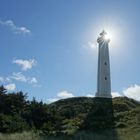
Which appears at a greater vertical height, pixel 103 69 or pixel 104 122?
pixel 103 69

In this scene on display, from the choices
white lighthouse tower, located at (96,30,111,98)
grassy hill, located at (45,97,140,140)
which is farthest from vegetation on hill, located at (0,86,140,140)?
white lighthouse tower, located at (96,30,111,98)

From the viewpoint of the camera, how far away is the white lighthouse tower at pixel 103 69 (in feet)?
178

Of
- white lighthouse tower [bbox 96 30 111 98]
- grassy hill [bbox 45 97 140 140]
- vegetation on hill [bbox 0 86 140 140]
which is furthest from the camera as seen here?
white lighthouse tower [bbox 96 30 111 98]

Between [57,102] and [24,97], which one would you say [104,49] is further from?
[24,97]

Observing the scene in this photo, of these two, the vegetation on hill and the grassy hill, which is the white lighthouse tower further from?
the vegetation on hill

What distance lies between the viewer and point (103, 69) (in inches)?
2232

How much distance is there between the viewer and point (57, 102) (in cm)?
6362

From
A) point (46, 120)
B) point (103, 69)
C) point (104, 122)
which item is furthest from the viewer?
point (103, 69)

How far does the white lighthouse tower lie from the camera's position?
54.3m

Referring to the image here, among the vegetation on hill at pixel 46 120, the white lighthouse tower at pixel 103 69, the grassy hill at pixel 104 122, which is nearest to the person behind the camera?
the grassy hill at pixel 104 122

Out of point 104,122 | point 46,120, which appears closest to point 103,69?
point 104,122

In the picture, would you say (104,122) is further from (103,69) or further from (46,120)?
(103,69)

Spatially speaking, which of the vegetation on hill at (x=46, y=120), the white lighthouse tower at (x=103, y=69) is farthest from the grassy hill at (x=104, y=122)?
the white lighthouse tower at (x=103, y=69)

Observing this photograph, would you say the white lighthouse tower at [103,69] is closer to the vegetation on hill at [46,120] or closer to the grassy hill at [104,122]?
the grassy hill at [104,122]
